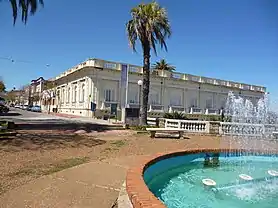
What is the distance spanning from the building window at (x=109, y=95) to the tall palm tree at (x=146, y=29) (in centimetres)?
1836

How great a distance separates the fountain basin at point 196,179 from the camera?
4.91 m

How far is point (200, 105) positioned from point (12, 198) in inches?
1933

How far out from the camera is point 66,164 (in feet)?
24.2

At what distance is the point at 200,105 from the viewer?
51562 mm

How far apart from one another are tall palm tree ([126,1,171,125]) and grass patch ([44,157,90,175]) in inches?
570

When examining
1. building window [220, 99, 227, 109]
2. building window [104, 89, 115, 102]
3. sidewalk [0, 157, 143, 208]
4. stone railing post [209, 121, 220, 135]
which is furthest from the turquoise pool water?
building window [220, 99, 227, 109]

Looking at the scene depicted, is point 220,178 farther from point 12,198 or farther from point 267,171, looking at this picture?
point 12,198

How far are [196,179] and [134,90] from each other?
35.9m

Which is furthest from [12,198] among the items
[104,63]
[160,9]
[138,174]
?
[104,63]

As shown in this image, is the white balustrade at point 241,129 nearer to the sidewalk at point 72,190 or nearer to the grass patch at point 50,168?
the grass patch at point 50,168

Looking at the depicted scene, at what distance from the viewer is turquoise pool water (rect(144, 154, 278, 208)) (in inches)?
235

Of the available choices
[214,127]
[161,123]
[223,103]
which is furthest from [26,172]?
[223,103]

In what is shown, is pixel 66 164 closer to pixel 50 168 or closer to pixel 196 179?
pixel 50 168

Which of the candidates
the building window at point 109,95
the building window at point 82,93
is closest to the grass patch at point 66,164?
the building window at point 109,95
